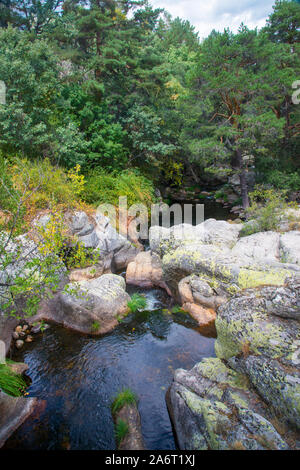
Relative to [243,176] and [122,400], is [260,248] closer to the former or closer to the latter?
[122,400]

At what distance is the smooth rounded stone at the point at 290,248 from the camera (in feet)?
25.7

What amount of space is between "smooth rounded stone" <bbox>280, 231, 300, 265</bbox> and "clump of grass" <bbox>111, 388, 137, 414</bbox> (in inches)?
230

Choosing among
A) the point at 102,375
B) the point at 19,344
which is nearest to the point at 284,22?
the point at 102,375

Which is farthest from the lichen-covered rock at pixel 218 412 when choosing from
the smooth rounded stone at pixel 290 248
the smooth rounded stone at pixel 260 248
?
the smooth rounded stone at pixel 290 248

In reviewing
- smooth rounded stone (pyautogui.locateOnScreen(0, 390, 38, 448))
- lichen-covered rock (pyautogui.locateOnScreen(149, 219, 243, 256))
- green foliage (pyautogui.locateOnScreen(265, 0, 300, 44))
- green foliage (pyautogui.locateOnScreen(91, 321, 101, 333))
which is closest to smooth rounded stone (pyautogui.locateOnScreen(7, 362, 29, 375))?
smooth rounded stone (pyautogui.locateOnScreen(0, 390, 38, 448))

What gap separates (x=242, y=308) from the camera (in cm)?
590

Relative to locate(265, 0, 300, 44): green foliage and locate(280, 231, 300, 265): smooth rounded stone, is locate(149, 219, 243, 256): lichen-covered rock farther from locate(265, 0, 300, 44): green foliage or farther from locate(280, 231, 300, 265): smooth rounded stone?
locate(265, 0, 300, 44): green foliage

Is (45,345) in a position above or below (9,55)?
below

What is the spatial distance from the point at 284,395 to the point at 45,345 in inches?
228

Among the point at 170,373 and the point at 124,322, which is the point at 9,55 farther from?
the point at 170,373

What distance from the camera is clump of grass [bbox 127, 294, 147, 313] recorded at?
8.55m

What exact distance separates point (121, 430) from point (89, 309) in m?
3.41

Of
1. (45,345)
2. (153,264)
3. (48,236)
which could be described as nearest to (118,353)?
(45,345)

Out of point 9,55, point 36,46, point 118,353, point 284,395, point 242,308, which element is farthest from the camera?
point 36,46
